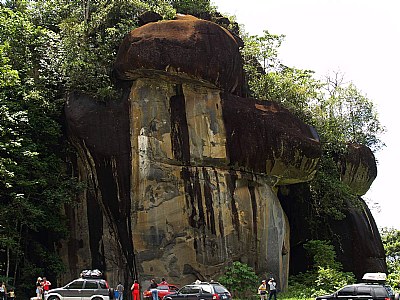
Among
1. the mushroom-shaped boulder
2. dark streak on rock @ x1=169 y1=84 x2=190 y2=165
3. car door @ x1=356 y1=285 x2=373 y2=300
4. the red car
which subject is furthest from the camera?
dark streak on rock @ x1=169 y1=84 x2=190 y2=165

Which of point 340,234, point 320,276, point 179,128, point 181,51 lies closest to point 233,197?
point 179,128

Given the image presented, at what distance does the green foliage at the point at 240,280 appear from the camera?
24.5 m

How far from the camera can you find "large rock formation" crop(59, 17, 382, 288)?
83.0 feet

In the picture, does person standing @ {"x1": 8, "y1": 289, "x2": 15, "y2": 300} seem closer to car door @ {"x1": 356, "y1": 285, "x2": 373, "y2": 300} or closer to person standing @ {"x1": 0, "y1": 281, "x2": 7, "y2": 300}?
person standing @ {"x1": 0, "y1": 281, "x2": 7, "y2": 300}

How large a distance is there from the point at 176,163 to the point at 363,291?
34.5 ft

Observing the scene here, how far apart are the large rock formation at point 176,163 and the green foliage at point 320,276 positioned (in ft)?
5.83

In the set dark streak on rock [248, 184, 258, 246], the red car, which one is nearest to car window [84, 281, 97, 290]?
the red car

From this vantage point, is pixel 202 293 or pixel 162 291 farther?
pixel 162 291

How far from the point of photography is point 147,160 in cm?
2541

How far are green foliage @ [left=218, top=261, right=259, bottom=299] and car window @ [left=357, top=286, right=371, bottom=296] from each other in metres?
6.54

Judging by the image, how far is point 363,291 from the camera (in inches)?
745

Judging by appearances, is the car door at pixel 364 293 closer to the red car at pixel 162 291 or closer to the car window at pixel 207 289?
the car window at pixel 207 289

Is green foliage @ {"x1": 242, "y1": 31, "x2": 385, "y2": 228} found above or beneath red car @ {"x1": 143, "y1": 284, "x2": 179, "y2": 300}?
above

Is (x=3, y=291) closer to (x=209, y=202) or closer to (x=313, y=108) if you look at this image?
(x=209, y=202)
